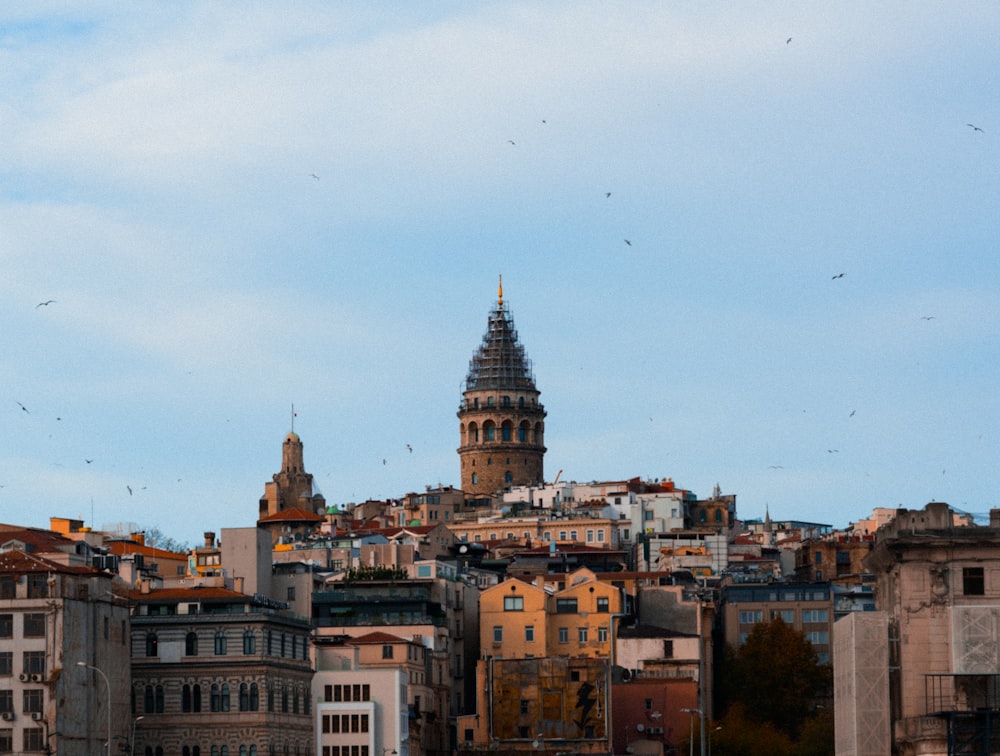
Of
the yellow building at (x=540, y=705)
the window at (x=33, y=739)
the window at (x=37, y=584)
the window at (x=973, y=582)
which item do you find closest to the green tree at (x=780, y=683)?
the yellow building at (x=540, y=705)

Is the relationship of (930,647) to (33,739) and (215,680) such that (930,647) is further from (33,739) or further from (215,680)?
(215,680)

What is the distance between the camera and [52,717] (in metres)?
121

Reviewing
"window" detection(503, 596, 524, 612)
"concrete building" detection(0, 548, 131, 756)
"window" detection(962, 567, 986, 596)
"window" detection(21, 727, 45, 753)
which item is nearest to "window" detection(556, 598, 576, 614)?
"window" detection(503, 596, 524, 612)

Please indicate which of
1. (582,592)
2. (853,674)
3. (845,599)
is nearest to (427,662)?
(582,592)

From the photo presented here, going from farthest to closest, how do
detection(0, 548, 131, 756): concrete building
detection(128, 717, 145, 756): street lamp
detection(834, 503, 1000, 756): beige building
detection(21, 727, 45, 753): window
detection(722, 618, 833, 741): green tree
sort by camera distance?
detection(722, 618, 833, 741): green tree
detection(128, 717, 145, 756): street lamp
detection(0, 548, 131, 756): concrete building
detection(21, 727, 45, 753): window
detection(834, 503, 1000, 756): beige building

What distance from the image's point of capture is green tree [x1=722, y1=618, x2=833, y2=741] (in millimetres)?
157875

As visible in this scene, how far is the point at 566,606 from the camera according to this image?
16538cm

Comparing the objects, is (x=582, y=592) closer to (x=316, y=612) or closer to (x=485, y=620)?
(x=485, y=620)

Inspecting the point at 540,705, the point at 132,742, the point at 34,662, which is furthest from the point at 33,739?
the point at 540,705

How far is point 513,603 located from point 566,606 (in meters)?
3.77

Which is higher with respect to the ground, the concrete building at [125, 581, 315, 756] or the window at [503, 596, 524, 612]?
the window at [503, 596, 524, 612]

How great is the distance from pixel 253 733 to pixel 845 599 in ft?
159

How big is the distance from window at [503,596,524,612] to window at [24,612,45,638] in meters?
46.0

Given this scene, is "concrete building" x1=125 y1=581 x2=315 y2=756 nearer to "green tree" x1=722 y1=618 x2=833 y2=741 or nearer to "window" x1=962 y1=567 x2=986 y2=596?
"green tree" x1=722 y1=618 x2=833 y2=741
